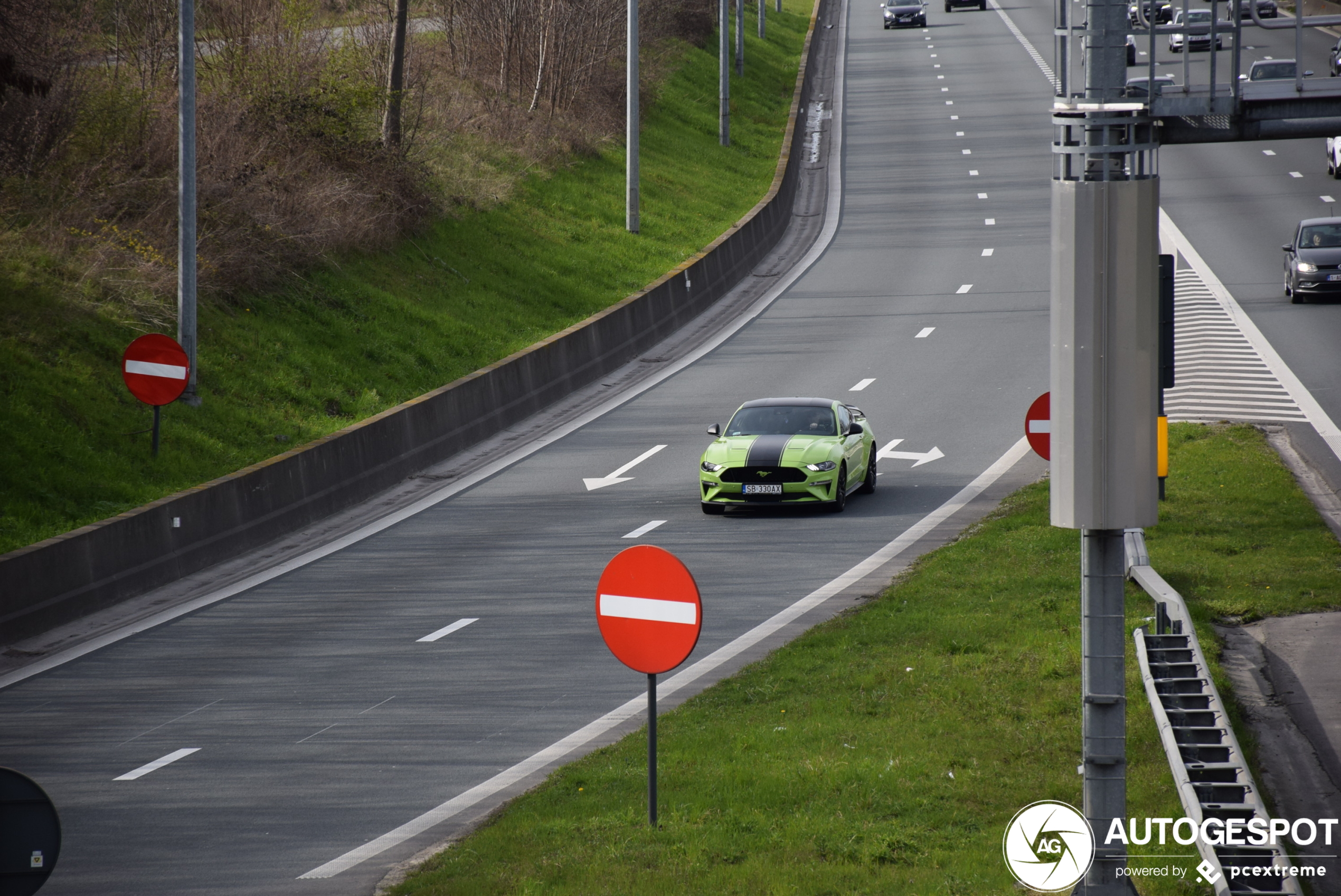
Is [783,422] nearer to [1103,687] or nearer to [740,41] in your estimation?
[1103,687]

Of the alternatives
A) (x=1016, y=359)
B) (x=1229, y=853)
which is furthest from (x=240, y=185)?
(x=1229, y=853)

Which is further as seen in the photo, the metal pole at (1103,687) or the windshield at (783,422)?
the windshield at (783,422)

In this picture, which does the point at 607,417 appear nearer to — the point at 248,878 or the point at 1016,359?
the point at 1016,359

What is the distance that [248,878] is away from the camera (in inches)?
359

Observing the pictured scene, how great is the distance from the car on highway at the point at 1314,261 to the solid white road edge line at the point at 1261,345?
1238 millimetres

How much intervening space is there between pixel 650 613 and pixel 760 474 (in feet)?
37.8

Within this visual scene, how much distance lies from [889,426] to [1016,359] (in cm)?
538

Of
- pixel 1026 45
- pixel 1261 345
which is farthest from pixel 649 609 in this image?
pixel 1026 45

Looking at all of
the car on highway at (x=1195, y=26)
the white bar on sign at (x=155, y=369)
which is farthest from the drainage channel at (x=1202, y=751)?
the white bar on sign at (x=155, y=369)

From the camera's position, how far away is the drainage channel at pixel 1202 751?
784 cm

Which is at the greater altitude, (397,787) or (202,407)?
(202,407)

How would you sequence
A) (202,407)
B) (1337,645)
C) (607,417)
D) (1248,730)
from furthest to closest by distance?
1. (607,417)
2. (202,407)
3. (1337,645)
4. (1248,730)

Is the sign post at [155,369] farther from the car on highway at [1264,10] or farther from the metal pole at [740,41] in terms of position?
the metal pole at [740,41]

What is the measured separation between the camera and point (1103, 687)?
6699 millimetres
